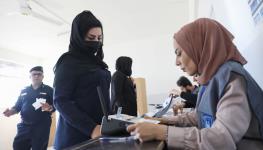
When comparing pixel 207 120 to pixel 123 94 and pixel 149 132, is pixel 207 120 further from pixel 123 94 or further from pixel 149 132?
pixel 123 94

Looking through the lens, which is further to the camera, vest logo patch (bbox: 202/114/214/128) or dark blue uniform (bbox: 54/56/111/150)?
dark blue uniform (bbox: 54/56/111/150)

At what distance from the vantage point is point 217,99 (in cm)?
63

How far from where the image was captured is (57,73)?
1.01 m

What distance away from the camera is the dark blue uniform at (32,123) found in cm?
251

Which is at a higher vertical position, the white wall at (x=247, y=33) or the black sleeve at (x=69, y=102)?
the white wall at (x=247, y=33)

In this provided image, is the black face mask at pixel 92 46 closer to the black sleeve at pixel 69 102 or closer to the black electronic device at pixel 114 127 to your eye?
the black sleeve at pixel 69 102

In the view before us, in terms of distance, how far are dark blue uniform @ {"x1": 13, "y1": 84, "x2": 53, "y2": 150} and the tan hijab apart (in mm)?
2407

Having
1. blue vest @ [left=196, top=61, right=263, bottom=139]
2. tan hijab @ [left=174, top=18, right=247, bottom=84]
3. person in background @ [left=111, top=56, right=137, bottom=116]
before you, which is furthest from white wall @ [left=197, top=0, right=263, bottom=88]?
person in background @ [left=111, top=56, right=137, bottom=116]

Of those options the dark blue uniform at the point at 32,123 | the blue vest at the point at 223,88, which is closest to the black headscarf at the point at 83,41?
the blue vest at the point at 223,88

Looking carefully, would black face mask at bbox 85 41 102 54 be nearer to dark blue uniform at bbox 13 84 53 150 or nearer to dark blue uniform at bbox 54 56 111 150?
dark blue uniform at bbox 54 56 111 150

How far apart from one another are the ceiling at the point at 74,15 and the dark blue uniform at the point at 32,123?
1256 millimetres

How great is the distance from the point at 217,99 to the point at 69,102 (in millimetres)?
652

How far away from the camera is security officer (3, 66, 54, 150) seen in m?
2.52

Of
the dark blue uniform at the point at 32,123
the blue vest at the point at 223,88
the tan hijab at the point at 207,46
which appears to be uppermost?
the tan hijab at the point at 207,46
